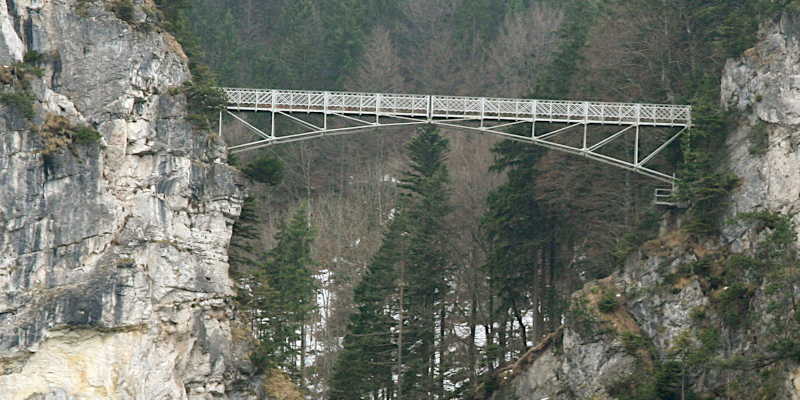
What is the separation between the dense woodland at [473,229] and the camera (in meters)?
57.1

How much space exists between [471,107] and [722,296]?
10.5 m

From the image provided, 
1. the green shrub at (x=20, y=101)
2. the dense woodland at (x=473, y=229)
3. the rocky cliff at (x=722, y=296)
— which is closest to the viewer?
the rocky cliff at (x=722, y=296)

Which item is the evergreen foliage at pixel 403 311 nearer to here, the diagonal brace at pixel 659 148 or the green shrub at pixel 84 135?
the diagonal brace at pixel 659 148

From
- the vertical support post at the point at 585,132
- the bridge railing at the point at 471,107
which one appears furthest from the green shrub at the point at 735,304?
the vertical support post at the point at 585,132

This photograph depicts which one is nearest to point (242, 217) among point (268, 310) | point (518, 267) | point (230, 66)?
point (268, 310)

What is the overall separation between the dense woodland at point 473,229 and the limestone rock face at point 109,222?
5.39 feet

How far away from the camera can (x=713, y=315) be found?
5294 cm

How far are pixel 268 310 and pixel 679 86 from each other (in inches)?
651

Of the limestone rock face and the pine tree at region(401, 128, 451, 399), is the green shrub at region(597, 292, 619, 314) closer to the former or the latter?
the pine tree at region(401, 128, 451, 399)

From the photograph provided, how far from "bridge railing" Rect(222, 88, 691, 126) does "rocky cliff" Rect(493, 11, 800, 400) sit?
8.60ft

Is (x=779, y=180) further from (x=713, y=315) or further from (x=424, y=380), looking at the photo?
(x=424, y=380)

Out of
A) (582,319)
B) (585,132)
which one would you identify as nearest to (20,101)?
(585,132)

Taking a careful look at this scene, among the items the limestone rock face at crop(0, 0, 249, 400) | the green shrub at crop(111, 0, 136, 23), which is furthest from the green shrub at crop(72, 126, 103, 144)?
Answer: the green shrub at crop(111, 0, 136, 23)

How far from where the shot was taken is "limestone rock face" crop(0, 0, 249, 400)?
170 feet
